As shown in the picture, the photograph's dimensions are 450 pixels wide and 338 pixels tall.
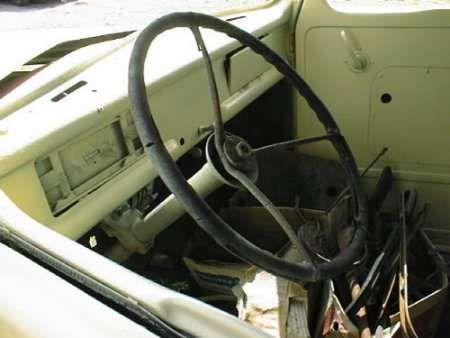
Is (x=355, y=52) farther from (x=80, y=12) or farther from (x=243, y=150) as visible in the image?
(x=80, y=12)

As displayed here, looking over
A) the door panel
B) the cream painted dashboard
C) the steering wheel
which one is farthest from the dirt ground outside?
the steering wheel

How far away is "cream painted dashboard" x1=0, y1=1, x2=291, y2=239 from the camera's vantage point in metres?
1.26

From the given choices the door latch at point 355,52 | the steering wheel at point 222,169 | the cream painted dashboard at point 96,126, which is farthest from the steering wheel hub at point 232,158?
the door latch at point 355,52

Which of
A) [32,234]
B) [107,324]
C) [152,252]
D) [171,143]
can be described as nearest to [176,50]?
[171,143]

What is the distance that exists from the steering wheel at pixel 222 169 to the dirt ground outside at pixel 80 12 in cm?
607

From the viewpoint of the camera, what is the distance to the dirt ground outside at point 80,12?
25.9ft

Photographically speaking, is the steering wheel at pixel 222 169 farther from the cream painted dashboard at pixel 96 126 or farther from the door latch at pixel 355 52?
the door latch at pixel 355 52

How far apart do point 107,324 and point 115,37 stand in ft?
4.84

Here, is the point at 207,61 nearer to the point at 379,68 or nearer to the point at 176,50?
the point at 176,50

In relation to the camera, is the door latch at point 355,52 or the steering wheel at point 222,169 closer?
the steering wheel at point 222,169

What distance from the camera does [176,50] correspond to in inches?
74.7

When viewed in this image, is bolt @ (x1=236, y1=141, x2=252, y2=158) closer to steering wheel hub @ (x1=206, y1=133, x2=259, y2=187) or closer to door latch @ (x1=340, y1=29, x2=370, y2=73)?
steering wheel hub @ (x1=206, y1=133, x2=259, y2=187)

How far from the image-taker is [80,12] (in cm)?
937

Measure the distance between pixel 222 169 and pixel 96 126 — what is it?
33 cm
